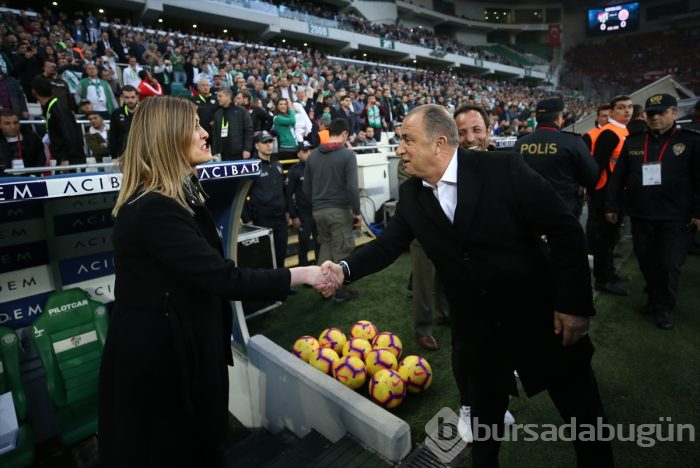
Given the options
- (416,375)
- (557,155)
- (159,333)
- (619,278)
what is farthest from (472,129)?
(619,278)

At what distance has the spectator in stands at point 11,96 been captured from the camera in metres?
7.66

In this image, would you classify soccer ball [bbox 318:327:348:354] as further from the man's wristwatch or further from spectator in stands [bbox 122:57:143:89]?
spectator in stands [bbox 122:57:143:89]

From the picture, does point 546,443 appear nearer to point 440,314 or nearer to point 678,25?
point 440,314

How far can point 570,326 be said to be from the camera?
6.11 ft

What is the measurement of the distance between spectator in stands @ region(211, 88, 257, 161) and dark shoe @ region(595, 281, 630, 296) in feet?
19.0

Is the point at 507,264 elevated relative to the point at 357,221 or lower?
elevated

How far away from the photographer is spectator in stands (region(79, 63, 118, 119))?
→ 9.45 m

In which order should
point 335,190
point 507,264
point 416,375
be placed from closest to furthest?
point 507,264
point 416,375
point 335,190

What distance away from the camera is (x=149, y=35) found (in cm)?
1791

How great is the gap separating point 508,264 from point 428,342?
2.36m

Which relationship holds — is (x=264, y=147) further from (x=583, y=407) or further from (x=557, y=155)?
(x=583, y=407)

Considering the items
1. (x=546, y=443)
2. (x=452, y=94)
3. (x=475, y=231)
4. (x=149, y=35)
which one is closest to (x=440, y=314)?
(x=546, y=443)

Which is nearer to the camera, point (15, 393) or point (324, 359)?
point (15, 393)

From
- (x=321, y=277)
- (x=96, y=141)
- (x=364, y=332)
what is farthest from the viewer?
(x=96, y=141)
